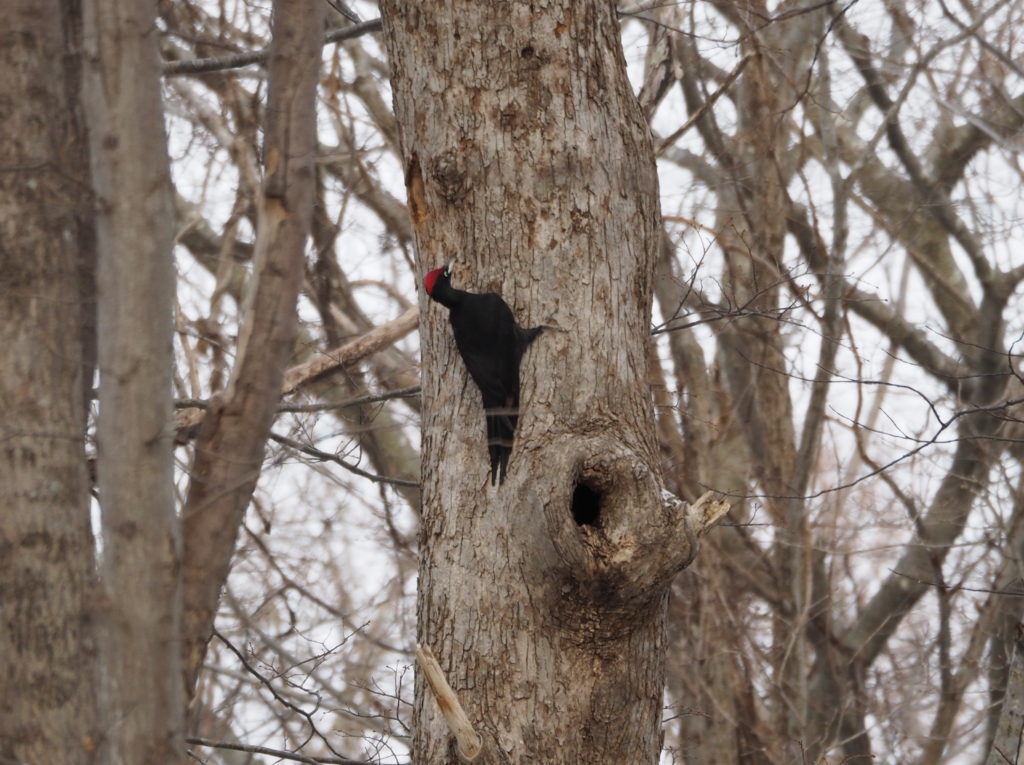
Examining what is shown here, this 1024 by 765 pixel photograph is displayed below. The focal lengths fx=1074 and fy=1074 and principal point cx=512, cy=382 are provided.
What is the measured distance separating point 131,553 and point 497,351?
1.44 meters

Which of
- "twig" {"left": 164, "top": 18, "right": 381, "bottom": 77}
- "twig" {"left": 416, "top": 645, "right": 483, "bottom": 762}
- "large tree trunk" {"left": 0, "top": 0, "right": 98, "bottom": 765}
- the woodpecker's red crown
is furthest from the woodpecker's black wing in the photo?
"twig" {"left": 164, "top": 18, "right": 381, "bottom": 77}

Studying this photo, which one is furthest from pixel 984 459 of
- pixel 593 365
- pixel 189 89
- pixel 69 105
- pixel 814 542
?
pixel 69 105

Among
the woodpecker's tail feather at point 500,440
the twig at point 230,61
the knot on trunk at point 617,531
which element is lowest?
the knot on trunk at point 617,531

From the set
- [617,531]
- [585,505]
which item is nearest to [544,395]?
[585,505]

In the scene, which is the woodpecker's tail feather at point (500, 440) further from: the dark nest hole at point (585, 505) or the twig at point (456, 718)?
the twig at point (456, 718)

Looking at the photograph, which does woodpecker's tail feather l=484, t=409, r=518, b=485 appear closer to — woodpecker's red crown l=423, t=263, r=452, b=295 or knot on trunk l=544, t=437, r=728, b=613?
knot on trunk l=544, t=437, r=728, b=613

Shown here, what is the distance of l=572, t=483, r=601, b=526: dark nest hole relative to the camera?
10.2 ft

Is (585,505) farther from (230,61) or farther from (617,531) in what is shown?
(230,61)

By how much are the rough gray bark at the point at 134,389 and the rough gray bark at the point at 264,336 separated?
62 millimetres

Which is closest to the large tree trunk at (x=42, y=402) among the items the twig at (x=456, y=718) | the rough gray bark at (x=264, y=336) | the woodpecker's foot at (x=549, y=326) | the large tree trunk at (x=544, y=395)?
the rough gray bark at (x=264, y=336)

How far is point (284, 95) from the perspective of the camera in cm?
204

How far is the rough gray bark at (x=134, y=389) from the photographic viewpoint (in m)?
1.89

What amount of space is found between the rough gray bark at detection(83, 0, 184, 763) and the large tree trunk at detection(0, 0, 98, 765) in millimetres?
265

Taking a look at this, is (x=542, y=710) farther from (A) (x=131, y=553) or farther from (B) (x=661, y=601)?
(A) (x=131, y=553)
